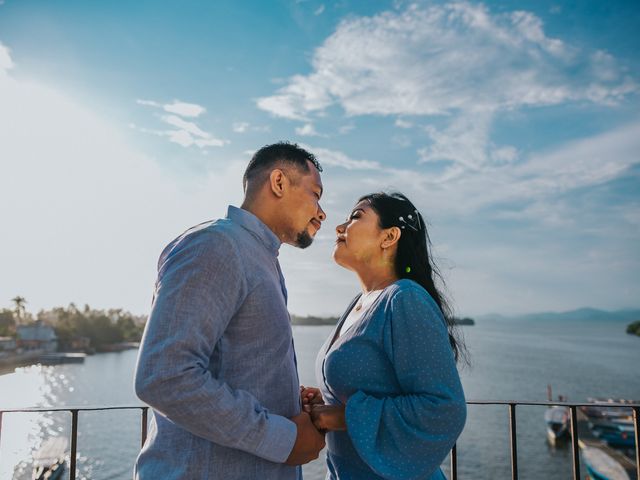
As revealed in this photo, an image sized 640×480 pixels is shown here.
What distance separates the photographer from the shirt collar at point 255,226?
165cm

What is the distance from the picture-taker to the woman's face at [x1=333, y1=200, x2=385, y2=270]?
93.4 inches

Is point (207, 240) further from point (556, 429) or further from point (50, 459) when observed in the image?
point (50, 459)

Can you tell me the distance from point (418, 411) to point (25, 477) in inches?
1537

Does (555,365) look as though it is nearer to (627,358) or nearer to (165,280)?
(627,358)

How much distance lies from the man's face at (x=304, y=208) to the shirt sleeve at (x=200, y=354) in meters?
0.39

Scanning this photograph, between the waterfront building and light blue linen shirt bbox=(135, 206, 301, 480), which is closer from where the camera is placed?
light blue linen shirt bbox=(135, 206, 301, 480)

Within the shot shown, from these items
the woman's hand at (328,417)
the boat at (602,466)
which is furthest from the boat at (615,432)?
the woman's hand at (328,417)

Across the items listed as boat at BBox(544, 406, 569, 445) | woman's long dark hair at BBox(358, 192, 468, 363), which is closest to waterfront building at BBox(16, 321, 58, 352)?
boat at BBox(544, 406, 569, 445)

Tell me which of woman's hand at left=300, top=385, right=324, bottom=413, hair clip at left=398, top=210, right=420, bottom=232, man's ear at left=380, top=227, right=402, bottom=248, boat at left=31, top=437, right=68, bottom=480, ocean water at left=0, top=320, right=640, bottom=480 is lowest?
boat at left=31, top=437, right=68, bottom=480

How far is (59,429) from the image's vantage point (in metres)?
43.6

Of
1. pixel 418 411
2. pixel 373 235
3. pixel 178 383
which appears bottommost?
pixel 418 411

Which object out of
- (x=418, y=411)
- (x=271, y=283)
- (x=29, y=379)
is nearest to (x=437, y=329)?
(x=418, y=411)

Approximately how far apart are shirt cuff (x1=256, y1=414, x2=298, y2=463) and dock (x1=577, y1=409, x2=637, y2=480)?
95.9 feet

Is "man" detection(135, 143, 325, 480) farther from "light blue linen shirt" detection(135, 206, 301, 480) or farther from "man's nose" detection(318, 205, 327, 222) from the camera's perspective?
"man's nose" detection(318, 205, 327, 222)
